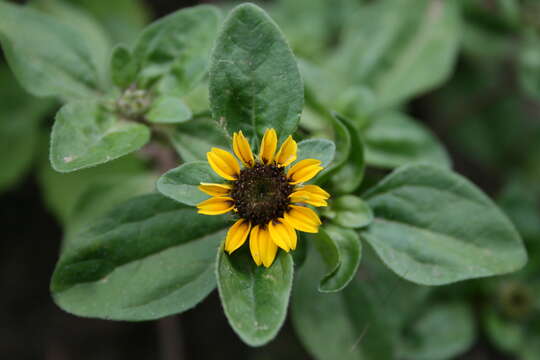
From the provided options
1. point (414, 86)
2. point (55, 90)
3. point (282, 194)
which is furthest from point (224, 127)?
point (414, 86)

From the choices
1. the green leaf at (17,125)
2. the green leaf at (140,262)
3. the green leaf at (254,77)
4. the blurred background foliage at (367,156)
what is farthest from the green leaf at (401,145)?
the green leaf at (17,125)

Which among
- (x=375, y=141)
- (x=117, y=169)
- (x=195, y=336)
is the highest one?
(x=375, y=141)

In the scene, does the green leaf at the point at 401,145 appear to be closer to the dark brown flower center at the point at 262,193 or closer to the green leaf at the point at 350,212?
the green leaf at the point at 350,212

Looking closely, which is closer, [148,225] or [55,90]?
[148,225]

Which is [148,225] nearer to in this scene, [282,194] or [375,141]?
[282,194]

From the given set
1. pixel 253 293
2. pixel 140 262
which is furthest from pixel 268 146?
pixel 140 262

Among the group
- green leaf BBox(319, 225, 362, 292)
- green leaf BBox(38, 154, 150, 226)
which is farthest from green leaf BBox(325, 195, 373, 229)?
green leaf BBox(38, 154, 150, 226)

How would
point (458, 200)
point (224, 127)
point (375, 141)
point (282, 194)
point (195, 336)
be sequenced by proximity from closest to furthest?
point (282, 194) < point (224, 127) < point (458, 200) < point (375, 141) < point (195, 336)

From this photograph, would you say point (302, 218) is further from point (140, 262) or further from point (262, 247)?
point (140, 262)
